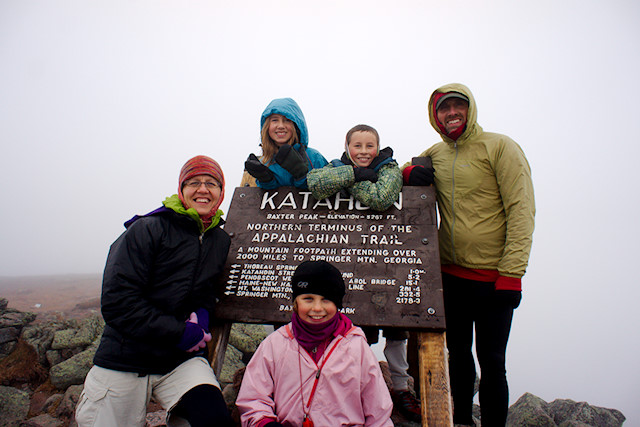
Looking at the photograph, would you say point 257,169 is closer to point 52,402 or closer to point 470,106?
point 470,106

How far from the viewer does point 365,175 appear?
3707 millimetres

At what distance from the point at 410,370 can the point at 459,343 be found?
4.71 ft

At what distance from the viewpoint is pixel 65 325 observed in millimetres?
6770

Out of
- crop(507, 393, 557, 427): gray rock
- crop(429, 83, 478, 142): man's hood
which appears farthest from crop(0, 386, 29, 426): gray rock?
crop(507, 393, 557, 427): gray rock

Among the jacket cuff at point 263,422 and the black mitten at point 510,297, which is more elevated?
the black mitten at point 510,297

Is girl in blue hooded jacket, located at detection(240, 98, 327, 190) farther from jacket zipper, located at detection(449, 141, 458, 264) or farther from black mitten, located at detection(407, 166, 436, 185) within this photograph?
jacket zipper, located at detection(449, 141, 458, 264)

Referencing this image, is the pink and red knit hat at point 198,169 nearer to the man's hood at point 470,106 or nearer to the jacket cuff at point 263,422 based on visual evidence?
the jacket cuff at point 263,422

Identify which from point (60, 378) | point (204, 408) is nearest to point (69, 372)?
point (60, 378)

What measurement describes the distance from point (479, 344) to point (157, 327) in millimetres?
3002

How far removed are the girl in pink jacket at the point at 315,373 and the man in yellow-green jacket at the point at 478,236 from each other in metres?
1.47

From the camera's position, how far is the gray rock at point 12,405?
4469mm

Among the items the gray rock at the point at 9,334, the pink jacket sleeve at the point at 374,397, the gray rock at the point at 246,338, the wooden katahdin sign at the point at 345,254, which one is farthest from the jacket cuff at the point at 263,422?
the gray rock at the point at 9,334

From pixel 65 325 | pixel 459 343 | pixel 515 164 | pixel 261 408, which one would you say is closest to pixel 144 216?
pixel 261 408

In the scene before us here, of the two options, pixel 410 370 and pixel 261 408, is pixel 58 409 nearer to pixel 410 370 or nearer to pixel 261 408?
pixel 261 408
